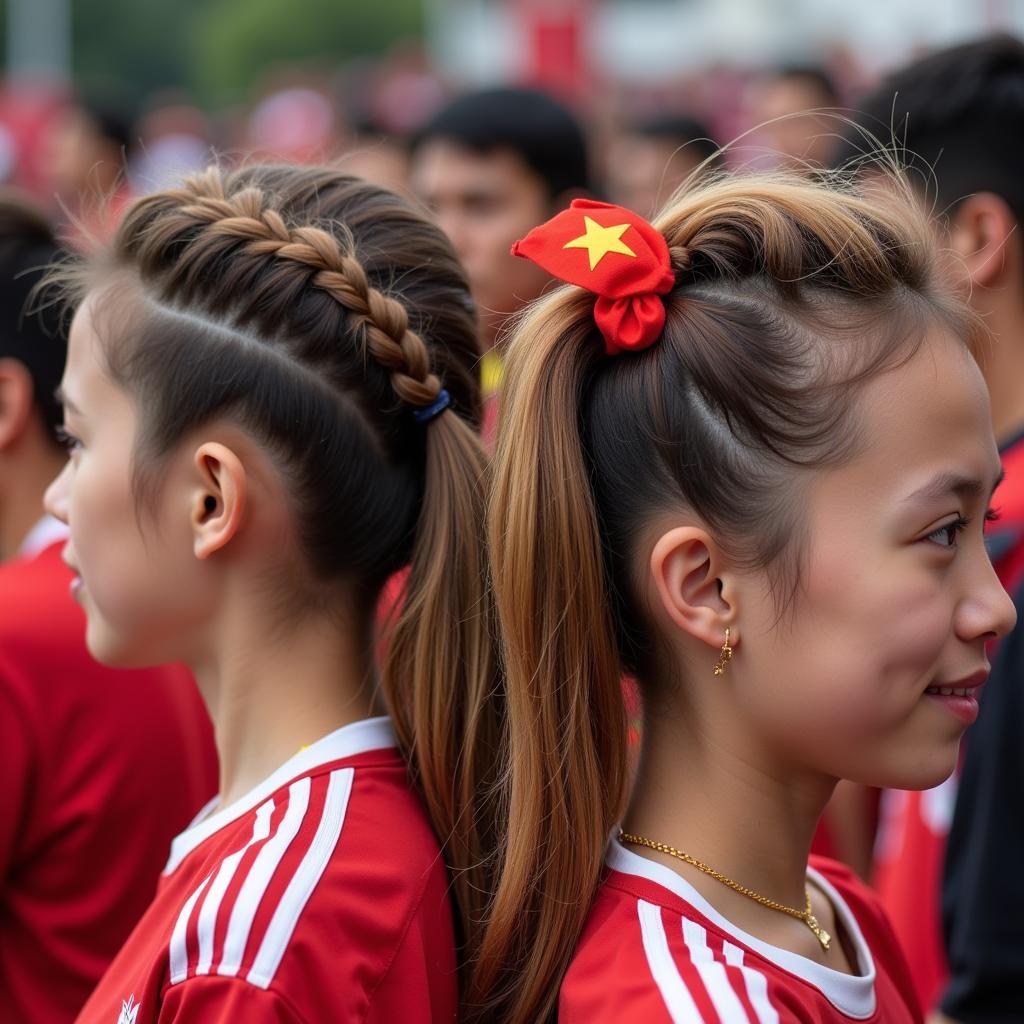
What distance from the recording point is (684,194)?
6.05ft

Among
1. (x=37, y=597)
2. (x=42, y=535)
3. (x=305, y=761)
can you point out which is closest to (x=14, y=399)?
(x=42, y=535)

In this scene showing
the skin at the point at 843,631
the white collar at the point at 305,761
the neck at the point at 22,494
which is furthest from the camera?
the neck at the point at 22,494

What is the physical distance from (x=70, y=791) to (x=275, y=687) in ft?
2.00

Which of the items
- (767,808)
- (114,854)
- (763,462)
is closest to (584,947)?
(767,808)

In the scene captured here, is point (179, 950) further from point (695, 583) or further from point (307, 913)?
point (695, 583)

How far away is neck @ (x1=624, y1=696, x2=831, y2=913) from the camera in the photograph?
1.64 meters

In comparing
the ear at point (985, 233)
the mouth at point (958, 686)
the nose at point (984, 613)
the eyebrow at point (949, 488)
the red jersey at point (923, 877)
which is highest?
the ear at point (985, 233)

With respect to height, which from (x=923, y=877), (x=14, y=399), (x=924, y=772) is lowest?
(x=923, y=877)

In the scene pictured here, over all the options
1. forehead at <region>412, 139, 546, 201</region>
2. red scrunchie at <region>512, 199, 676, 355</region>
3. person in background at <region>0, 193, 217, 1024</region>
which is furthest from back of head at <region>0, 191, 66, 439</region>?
forehead at <region>412, 139, 546, 201</region>

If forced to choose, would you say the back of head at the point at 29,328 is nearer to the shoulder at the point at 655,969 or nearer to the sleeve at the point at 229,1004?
the sleeve at the point at 229,1004

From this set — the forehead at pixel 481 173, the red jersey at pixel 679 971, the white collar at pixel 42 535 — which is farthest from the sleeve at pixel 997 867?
the forehead at pixel 481 173

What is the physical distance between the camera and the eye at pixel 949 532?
154 centimetres

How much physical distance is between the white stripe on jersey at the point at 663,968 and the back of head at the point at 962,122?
1.93 m

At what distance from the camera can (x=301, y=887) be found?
5.27 ft
